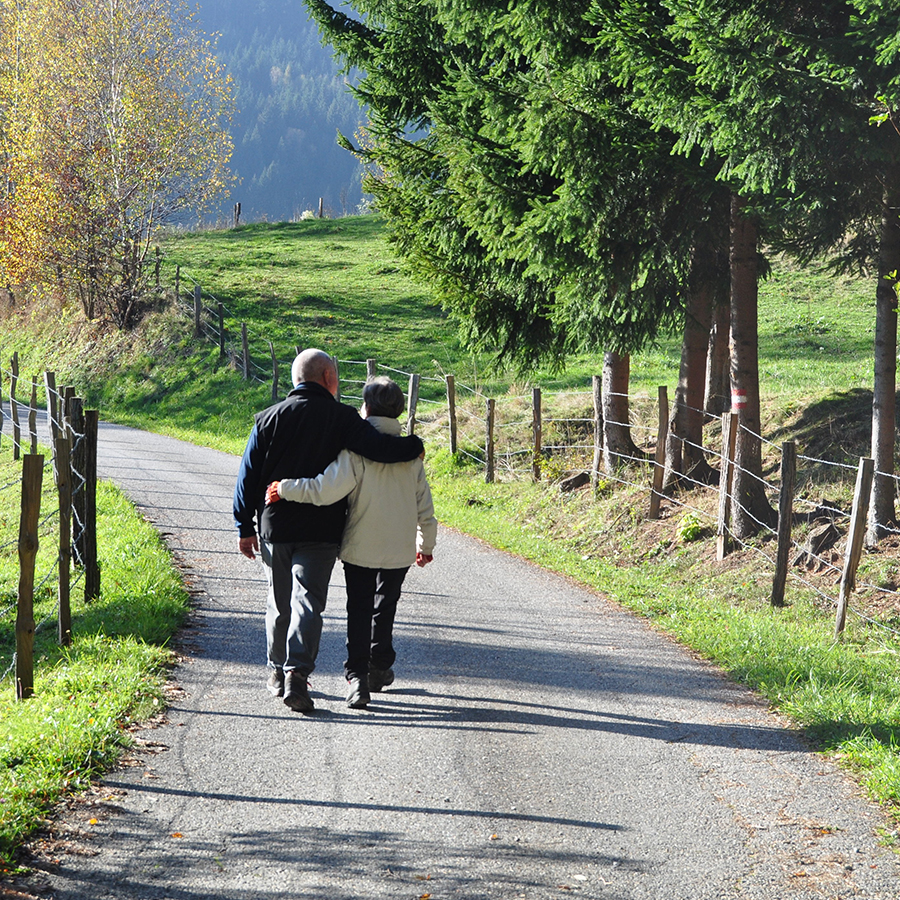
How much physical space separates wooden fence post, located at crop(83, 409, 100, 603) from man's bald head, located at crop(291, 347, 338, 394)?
123 inches

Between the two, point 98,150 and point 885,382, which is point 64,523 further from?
point 98,150

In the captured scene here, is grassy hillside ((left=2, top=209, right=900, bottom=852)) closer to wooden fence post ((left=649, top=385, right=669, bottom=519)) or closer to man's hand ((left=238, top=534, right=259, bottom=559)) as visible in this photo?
wooden fence post ((left=649, top=385, right=669, bottom=519))

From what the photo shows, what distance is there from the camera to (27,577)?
19.7ft

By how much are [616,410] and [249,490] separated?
8684mm

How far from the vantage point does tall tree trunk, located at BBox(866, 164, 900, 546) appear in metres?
9.80

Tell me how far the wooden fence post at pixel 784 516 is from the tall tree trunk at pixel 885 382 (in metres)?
1.51

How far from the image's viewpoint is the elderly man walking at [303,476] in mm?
5727

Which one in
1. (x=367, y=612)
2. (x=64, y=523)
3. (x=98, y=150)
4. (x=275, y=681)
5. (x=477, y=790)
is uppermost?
(x=98, y=150)

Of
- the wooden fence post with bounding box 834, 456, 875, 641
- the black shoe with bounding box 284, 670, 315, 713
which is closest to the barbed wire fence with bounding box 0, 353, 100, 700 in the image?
the black shoe with bounding box 284, 670, 315, 713

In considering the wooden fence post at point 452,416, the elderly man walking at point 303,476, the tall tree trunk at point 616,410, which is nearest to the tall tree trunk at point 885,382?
the tall tree trunk at point 616,410

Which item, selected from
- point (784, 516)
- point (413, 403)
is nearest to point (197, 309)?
A: point (413, 403)

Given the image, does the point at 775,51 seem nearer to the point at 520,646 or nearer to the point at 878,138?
the point at 878,138

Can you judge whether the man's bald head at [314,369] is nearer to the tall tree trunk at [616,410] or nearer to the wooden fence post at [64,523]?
the wooden fence post at [64,523]

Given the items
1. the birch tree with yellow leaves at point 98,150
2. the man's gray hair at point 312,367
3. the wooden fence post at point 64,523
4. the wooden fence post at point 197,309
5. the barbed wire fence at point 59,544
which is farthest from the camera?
the wooden fence post at point 197,309
